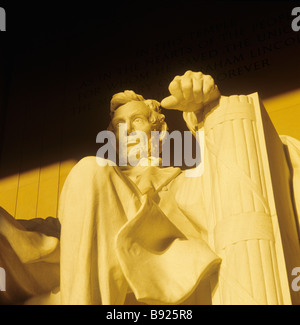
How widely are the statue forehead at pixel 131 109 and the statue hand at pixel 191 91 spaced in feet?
1.96

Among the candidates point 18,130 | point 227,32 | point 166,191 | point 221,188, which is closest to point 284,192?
point 221,188

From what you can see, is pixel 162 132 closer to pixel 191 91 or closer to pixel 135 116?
pixel 135 116

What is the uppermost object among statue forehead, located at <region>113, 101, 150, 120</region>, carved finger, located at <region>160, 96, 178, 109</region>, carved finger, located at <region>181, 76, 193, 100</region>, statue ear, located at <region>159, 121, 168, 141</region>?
statue forehead, located at <region>113, 101, 150, 120</region>

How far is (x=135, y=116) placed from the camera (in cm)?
251

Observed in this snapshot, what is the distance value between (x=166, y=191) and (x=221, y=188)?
37cm

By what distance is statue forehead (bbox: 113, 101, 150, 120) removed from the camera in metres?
2.52

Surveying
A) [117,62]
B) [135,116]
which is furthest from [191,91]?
[117,62]

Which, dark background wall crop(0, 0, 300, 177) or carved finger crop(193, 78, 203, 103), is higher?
dark background wall crop(0, 0, 300, 177)

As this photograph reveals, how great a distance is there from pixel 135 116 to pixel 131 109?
0.13ft

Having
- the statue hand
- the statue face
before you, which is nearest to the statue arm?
the statue hand

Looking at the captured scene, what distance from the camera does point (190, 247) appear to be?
164 centimetres

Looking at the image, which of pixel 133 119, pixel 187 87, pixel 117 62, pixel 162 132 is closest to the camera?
pixel 187 87

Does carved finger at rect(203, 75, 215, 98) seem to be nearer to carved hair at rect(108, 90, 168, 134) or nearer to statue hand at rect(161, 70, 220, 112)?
statue hand at rect(161, 70, 220, 112)

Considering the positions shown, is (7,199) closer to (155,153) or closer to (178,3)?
(155,153)
